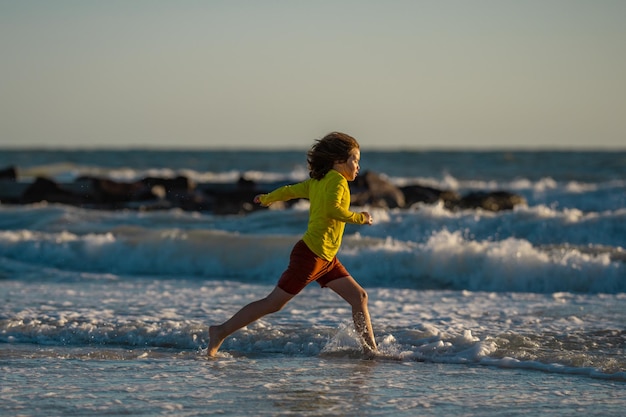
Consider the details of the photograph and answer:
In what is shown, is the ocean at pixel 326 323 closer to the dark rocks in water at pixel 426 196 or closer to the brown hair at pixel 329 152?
the brown hair at pixel 329 152

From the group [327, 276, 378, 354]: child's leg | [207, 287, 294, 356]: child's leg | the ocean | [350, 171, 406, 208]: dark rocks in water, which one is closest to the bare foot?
[207, 287, 294, 356]: child's leg

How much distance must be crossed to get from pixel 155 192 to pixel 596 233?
43.2ft

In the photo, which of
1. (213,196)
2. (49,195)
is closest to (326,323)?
(213,196)

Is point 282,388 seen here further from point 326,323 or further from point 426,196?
point 426,196

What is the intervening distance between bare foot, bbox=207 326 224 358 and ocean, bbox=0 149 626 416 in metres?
0.11

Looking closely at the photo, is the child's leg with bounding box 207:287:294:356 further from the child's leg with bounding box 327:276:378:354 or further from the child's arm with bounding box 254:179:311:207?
the child's arm with bounding box 254:179:311:207

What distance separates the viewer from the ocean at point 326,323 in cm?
593

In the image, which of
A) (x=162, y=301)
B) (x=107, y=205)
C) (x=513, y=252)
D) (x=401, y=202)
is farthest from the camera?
(x=107, y=205)

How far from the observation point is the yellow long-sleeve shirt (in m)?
6.69

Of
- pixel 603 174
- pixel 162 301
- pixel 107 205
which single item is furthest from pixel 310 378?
pixel 603 174

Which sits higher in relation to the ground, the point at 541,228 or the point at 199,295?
the point at 541,228

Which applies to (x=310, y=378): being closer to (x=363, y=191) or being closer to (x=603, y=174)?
(x=363, y=191)

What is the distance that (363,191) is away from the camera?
23844mm

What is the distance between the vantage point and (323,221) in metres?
6.79
